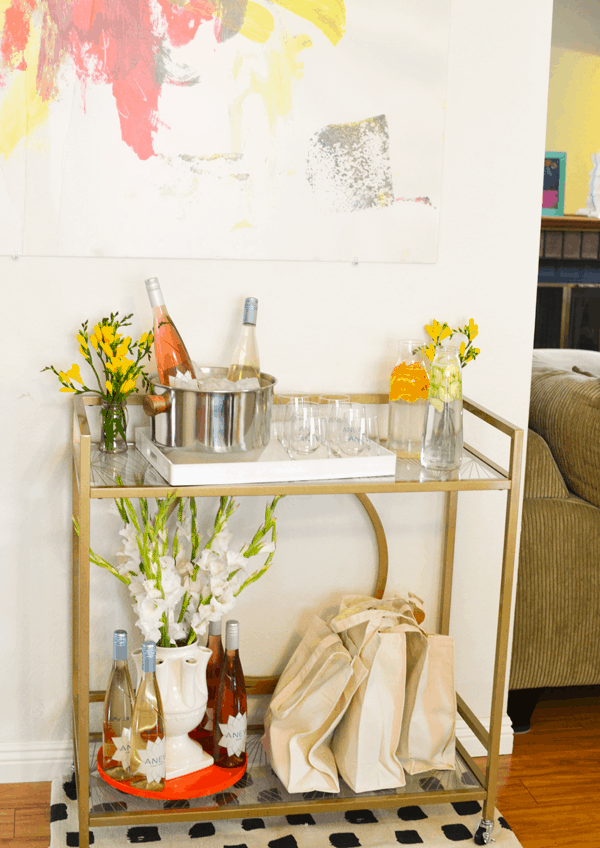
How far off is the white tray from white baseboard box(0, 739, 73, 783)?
750 mm

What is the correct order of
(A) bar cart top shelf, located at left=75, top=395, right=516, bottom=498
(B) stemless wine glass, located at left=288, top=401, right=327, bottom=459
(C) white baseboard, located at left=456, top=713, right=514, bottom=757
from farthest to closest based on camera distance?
1. (C) white baseboard, located at left=456, top=713, right=514, bottom=757
2. (B) stemless wine glass, located at left=288, top=401, right=327, bottom=459
3. (A) bar cart top shelf, located at left=75, top=395, right=516, bottom=498

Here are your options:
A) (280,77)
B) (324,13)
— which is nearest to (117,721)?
(280,77)

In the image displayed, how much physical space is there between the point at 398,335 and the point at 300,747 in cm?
88

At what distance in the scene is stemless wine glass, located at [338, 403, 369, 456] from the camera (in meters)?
1.54

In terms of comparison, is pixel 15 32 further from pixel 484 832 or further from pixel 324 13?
pixel 484 832

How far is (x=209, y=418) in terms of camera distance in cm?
143

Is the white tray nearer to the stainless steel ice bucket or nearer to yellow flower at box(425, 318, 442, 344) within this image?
the stainless steel ice bucket

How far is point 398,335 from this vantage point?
182 centimetres

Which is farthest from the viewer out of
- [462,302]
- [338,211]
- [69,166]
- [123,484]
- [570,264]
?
[570,264]

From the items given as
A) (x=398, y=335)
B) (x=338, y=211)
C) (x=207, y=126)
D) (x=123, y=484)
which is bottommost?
(x=123, y=484)

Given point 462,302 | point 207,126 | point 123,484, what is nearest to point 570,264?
point 462,302

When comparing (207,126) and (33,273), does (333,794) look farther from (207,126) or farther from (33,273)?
(207,126)

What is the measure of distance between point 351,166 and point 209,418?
0.64 m

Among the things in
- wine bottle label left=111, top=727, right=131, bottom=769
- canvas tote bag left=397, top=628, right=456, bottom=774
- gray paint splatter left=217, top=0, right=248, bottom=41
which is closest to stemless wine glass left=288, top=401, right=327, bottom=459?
canvas tote bag left=397, top=628, right=456, bottom=774
